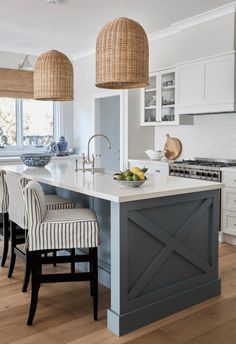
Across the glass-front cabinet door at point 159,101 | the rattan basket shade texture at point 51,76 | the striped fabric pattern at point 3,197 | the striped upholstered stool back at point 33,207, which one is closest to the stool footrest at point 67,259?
the striped upholstered stool back at point 33,207

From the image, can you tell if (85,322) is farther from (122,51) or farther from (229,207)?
(229,207)

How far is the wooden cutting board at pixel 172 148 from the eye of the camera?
18.9ft

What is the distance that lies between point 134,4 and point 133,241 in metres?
2.96

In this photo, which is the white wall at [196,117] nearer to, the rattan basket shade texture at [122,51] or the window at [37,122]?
the window at [37,122]

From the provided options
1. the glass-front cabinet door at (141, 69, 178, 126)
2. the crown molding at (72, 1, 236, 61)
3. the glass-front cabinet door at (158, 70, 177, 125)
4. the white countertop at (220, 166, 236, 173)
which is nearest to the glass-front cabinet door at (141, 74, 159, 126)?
the glass-front cabinet door at (141, 69, 178, 126)

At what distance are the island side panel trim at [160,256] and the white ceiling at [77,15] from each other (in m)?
2.55

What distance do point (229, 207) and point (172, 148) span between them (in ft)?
5.61

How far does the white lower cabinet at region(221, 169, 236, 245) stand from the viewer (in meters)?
4.35

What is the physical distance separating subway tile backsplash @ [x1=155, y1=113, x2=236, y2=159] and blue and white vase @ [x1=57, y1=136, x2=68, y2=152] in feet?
6.98

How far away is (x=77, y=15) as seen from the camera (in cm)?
473

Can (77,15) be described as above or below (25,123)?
above

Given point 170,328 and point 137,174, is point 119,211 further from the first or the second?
point 170,328

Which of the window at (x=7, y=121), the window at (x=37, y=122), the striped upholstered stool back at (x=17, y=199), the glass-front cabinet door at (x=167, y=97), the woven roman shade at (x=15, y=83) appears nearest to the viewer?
the striped upholstered stool back at (x=17, y=199)

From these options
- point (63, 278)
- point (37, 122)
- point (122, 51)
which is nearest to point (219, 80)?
point (122, 51)
